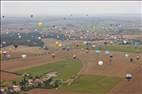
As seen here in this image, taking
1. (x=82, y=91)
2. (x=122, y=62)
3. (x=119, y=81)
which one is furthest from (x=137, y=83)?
(x=122, y=62)

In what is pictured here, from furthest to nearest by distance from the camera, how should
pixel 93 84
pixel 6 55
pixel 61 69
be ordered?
1. pixel 6 55
2. pixel 61 69
3. pixel 93 84

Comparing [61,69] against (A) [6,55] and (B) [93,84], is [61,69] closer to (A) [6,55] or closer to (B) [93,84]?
(B) [93,84]

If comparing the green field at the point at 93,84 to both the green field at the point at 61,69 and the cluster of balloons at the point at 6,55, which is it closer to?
the green field at the point at 61,69

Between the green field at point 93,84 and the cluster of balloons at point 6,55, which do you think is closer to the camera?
the green field at point 93,84

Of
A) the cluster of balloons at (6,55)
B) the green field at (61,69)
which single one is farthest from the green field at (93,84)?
the cluster of balloons at (6,55)

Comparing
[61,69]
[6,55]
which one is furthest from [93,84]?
[6,55]

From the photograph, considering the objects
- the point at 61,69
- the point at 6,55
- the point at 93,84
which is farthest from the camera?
the point at 6,55

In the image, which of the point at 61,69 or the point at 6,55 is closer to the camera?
the point at 61,69
